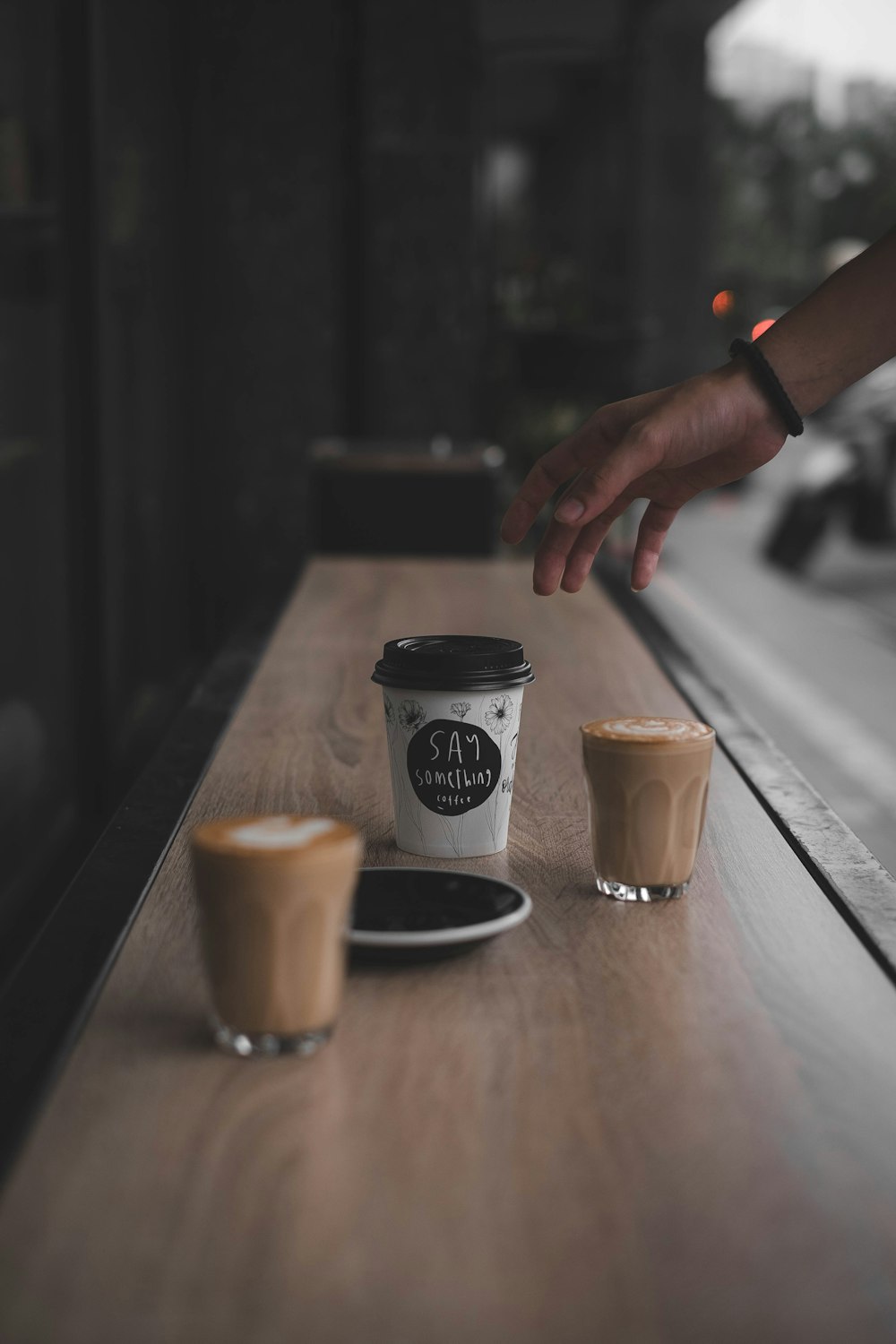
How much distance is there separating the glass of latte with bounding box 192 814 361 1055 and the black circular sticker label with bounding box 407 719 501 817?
284 millimetres

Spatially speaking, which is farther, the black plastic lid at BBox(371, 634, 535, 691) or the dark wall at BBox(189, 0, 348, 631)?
the dark wall at BBox(189, 0, 348, 631)

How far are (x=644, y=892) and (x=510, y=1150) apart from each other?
1.09ft

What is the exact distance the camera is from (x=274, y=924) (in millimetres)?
646

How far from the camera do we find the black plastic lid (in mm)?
946

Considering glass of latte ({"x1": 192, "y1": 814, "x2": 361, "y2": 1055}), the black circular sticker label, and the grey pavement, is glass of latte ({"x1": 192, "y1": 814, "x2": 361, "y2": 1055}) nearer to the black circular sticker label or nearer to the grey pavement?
the black circular sticker label

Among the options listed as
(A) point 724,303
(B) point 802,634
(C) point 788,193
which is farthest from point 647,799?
(C) point 788,193

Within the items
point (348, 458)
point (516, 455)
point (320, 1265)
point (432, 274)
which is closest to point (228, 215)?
point (432, 274)

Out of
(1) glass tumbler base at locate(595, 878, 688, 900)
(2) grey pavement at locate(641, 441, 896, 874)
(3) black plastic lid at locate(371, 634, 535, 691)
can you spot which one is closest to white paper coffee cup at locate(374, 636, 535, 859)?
(3) black plastic lid at locate(371, 634, 535, 691)

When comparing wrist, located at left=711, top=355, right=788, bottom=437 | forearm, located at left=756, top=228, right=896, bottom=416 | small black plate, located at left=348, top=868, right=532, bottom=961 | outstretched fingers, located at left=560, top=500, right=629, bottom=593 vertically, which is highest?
forearm, located at left=756, top=228, right=896, bottom=416

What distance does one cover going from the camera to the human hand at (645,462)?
1.04 metres

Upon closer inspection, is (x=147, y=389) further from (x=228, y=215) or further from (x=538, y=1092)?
(x=538, y=1092)

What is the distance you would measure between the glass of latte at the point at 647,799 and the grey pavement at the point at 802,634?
93 centimetres

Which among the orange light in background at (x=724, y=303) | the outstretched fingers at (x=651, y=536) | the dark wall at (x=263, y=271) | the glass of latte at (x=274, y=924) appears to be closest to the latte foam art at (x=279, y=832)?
the glass of latte at (x=274, y=924)

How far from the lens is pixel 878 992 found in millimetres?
778
